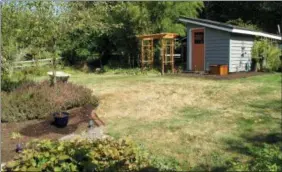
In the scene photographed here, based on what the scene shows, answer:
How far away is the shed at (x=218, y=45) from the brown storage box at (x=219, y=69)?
0.61 metres

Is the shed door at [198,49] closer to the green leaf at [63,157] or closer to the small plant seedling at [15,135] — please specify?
the small plant seedling at [15,135]

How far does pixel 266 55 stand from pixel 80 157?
13.5 meters

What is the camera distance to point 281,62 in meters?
15.9

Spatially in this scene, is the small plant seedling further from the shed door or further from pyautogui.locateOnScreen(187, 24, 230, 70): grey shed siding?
the shed door

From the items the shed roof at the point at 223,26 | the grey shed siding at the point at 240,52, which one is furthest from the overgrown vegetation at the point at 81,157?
the grey shed siding at the point at 240,52

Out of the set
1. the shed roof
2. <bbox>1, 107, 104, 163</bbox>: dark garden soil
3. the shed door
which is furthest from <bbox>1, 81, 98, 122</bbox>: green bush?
the shed door

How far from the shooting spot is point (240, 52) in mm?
15773

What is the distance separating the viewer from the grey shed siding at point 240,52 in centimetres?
1521

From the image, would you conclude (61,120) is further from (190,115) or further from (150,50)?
(150,50)

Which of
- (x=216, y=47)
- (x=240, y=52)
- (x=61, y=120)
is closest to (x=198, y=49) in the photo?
(x=216, y=47)

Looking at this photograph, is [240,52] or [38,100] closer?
[38,100]

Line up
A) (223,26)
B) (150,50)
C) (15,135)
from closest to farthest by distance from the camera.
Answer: (15,135), (223,26), (150,50)

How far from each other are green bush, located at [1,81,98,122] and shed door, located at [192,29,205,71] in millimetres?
9291

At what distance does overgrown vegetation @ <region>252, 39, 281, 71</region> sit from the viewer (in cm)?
1549
